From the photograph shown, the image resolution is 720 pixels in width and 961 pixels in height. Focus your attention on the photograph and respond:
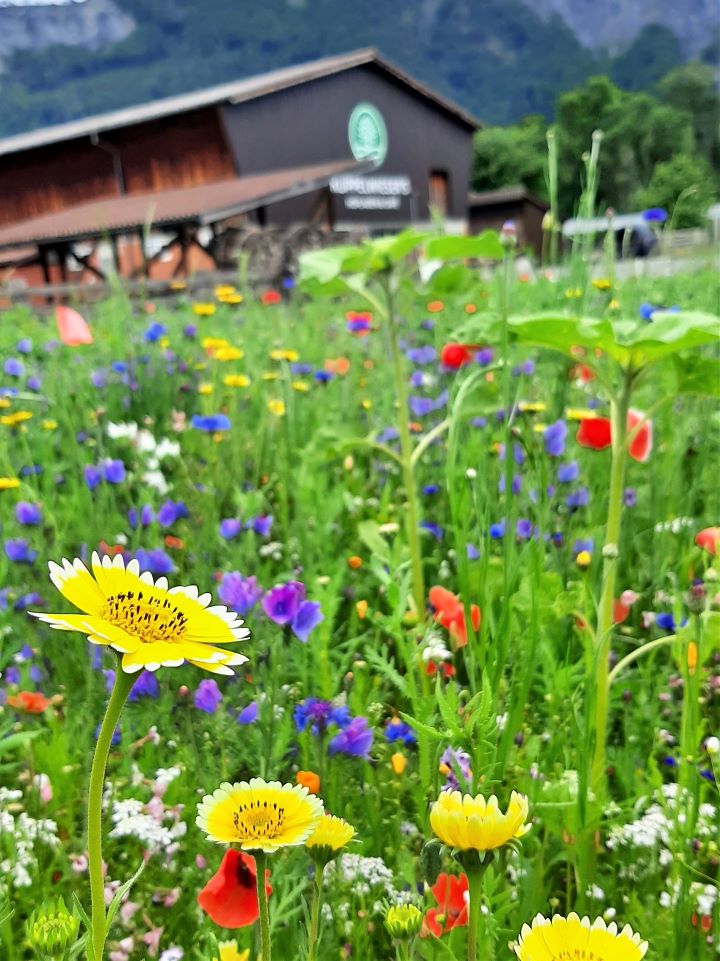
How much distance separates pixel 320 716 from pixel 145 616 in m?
0.46

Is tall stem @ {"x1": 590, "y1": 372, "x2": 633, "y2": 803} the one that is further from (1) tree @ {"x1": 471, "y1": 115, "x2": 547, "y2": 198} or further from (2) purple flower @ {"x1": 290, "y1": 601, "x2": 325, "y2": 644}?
(1) tree @ {"x1": 471, "y1": 115, "x2": 547, "y2": 198}

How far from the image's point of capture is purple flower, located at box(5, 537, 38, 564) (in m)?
1.50

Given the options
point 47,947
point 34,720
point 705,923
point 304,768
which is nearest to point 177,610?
point 47,947

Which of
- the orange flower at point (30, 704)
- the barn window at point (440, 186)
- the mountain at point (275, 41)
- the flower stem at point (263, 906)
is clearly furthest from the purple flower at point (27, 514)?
the mountain at point (275, 41)

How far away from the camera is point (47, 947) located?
498mm

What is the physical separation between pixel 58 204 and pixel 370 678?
20.8m

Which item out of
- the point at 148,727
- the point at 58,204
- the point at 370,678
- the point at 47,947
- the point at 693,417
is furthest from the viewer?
the point at 58,204

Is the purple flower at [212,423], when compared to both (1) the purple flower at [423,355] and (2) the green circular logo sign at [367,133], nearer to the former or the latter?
(1) the purple flower at [423,355]

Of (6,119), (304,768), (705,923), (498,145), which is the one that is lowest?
(705,923)

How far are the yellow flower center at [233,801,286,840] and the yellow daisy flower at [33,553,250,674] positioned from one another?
3.6 inches

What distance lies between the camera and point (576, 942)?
49cm

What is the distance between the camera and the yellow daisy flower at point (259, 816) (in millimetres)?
496

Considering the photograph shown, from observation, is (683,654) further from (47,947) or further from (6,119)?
(6,119)

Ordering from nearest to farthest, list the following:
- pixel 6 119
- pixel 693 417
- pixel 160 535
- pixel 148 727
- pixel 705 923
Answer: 1. pixel 705 923
2. pixel 148 727
3. pixel 160 535
4. pixel 693 417
5. pixel 6 119
